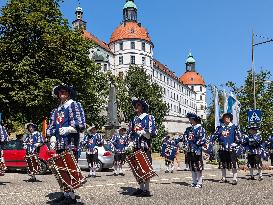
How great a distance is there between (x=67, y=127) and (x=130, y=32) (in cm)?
10324

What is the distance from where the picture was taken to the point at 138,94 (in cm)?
6266

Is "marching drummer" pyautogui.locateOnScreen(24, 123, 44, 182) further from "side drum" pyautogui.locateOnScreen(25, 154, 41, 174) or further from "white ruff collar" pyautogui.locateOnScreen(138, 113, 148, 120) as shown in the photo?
"white ruff collar" pyautogui.locateOnScreen(138, 113, 148, 120)

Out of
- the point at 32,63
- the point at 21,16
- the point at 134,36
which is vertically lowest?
the point at 32,63

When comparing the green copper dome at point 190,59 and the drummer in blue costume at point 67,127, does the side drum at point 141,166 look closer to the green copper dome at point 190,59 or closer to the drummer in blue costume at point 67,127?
the drummer in blue costume at point 67,127

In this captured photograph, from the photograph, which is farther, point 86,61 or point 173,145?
point 86,61

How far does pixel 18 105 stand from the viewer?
3088 cm

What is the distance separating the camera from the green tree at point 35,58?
100 feet

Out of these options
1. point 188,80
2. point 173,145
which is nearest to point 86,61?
point 173,145

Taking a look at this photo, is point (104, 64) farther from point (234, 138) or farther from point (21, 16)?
point (234, 138)

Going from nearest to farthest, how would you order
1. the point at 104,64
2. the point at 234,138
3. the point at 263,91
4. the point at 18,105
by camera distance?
the point at 234,138, the point at 18,105, the point at 263,91, the point at 104,64

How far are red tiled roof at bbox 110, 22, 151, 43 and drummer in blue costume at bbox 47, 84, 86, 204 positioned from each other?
101 metres

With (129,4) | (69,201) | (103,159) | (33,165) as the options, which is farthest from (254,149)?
(129,4)

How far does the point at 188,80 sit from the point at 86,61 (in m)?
129

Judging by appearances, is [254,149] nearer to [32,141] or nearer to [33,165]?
[33,165]
